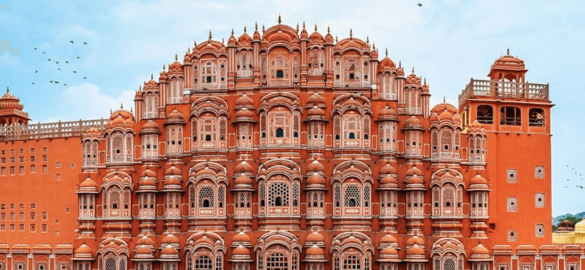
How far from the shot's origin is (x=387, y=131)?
5969cm

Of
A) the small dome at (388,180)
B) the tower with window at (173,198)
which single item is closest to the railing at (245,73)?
the tower with window at (173,198)

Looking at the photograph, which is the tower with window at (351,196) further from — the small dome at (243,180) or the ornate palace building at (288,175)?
the small dome at (243,180)

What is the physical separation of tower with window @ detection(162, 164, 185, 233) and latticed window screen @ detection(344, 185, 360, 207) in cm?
Answer: 1065

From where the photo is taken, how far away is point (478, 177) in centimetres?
5941

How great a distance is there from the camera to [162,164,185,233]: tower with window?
58938 millimetres

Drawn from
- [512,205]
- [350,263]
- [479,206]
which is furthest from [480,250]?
[350,263]

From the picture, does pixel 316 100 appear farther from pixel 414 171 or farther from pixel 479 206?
pixel 479 206

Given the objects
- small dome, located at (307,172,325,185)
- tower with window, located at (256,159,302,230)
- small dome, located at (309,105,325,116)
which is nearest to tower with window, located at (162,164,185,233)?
tower with window, located at (256,159,302,230)

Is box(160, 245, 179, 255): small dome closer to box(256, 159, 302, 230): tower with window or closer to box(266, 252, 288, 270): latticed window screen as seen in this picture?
box(256, 159, 302, 230): tower with window

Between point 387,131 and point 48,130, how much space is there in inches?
1180

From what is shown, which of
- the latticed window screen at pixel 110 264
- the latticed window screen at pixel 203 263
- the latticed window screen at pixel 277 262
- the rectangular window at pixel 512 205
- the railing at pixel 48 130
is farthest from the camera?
the railing at pixel 48 130

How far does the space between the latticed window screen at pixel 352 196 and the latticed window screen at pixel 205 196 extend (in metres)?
8.64

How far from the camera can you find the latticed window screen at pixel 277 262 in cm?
5678

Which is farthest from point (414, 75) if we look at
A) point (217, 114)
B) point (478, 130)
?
point (217, 114)
